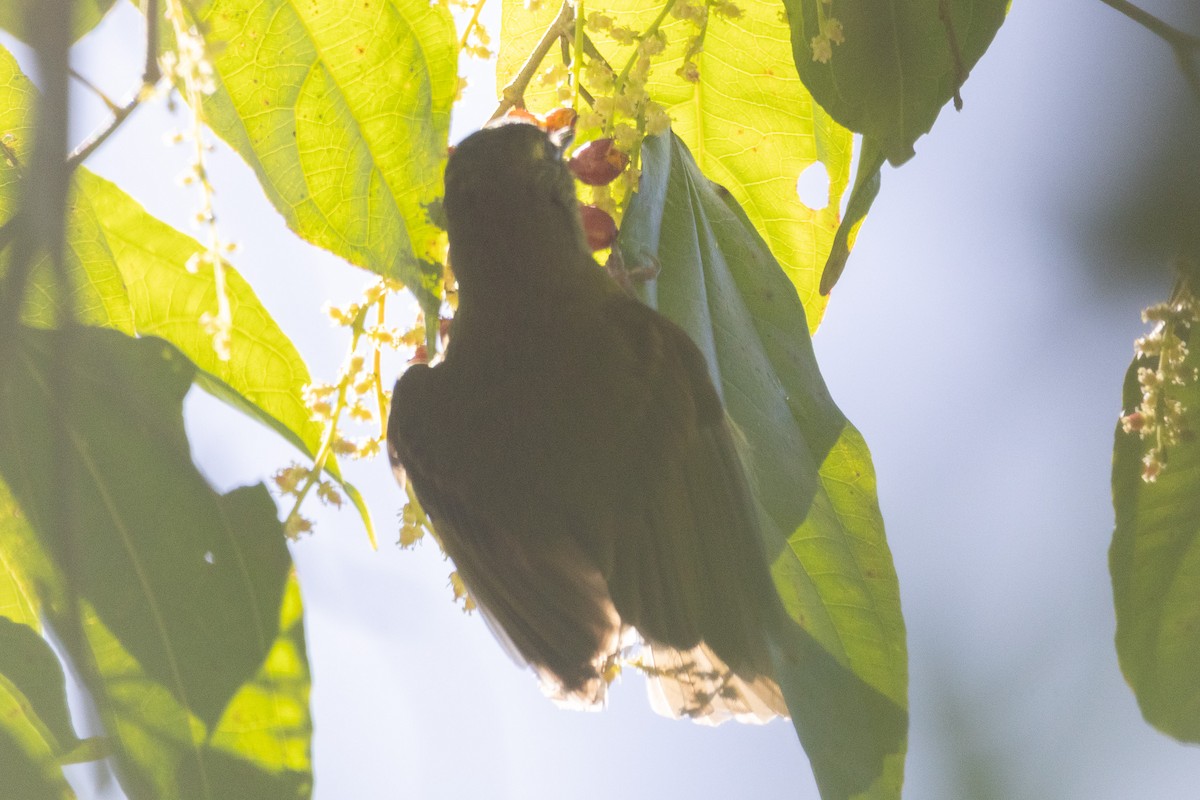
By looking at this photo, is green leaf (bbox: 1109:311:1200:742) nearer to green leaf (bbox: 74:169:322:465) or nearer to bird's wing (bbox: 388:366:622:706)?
bird's wing (bbox: 388:366:622:706)

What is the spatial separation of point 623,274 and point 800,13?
0.47 meters

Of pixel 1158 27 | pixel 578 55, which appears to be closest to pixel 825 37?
pixel 578 55

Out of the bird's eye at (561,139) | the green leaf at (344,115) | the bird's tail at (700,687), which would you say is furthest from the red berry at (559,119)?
the bird's tail at (700,687)

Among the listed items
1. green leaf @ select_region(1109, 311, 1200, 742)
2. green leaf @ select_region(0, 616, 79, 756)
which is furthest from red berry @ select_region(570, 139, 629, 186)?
green leaf @ select_region(0, 616, 79, 756)

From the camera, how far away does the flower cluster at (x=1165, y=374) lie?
1642 millimetres

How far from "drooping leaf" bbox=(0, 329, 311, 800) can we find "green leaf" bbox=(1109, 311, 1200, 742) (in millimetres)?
1282

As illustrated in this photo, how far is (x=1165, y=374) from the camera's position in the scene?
1650 millimetres

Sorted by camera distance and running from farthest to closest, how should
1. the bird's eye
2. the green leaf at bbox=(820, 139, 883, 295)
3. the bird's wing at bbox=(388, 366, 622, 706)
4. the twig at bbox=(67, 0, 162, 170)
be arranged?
the bird's wing at bbox=(388, 366, 622, 706) → the bird's eye → the green leaf at bbox=(820, 139, 883, 295) → the twig at bbox=(67, 0, 162, 170)

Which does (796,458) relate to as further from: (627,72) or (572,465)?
(627,72)

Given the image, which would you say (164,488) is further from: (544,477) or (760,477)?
(760,477)

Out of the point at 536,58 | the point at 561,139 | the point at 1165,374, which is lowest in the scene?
the point at 1165,374

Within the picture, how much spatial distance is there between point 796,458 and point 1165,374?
53 centimetres

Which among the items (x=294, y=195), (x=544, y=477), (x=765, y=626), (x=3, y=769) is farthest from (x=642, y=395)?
(x=3, y=769)

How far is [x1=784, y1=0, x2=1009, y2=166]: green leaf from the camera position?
1.64m
